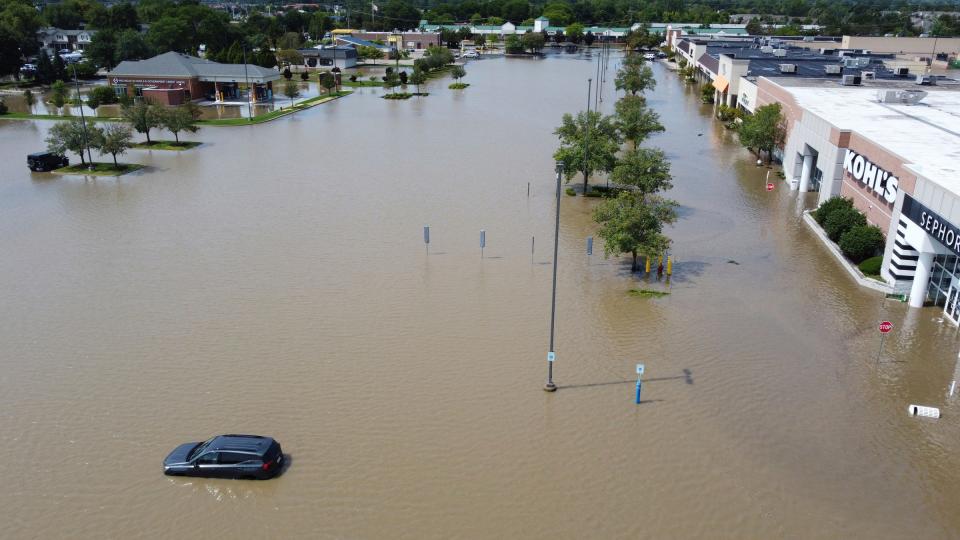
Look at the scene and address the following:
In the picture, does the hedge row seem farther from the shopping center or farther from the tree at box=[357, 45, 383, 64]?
the tree at box=[357, 45, 383, 64]

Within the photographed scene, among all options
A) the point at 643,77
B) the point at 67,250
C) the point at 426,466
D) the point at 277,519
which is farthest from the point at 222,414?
the point at 643,77

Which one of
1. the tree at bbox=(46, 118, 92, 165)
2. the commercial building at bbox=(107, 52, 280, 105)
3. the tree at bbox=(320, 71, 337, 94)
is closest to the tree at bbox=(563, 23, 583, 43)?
the tree at bbox=(320, 71, 337, 94)

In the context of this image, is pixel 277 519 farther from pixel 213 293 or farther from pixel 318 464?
pixel 213 293

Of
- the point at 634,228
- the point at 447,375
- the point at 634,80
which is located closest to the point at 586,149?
the point at 634,228

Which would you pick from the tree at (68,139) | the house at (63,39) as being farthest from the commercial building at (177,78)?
the house at (63,39)

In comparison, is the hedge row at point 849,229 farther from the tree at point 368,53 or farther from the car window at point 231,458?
the tree at point 368,53

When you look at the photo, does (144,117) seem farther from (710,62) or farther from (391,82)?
(710,62)

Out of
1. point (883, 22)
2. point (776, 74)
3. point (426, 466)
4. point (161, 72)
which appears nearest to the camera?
point (426, 466)
